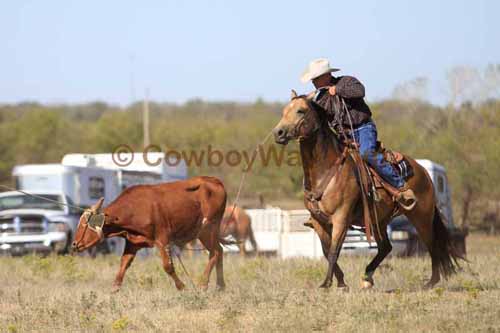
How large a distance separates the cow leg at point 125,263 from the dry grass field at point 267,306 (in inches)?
6.3

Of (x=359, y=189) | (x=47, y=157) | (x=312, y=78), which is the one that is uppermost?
(x=312, y=78)

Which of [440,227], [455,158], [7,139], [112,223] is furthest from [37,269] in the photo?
[7,139]

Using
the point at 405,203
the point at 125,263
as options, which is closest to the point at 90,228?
the point at 125,263

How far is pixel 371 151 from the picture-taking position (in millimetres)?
13391

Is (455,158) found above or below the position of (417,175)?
below

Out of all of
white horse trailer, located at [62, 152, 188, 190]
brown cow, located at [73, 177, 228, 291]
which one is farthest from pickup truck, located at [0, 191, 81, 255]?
brown cow, located at [73, 177, 228, 291]

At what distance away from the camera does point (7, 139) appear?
63.2 m

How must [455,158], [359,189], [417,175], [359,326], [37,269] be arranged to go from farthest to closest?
[455,158], [37,269], [417,175], [359,189], [359,326]

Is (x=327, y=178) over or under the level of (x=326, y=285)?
over

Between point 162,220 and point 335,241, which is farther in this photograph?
point 162,220

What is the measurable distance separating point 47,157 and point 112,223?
51.6 m

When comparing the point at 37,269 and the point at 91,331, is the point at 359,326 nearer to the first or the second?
the point at 91,331

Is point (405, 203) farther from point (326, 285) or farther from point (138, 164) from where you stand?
point (138, 164)

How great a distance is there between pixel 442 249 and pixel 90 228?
5066 millimetres
